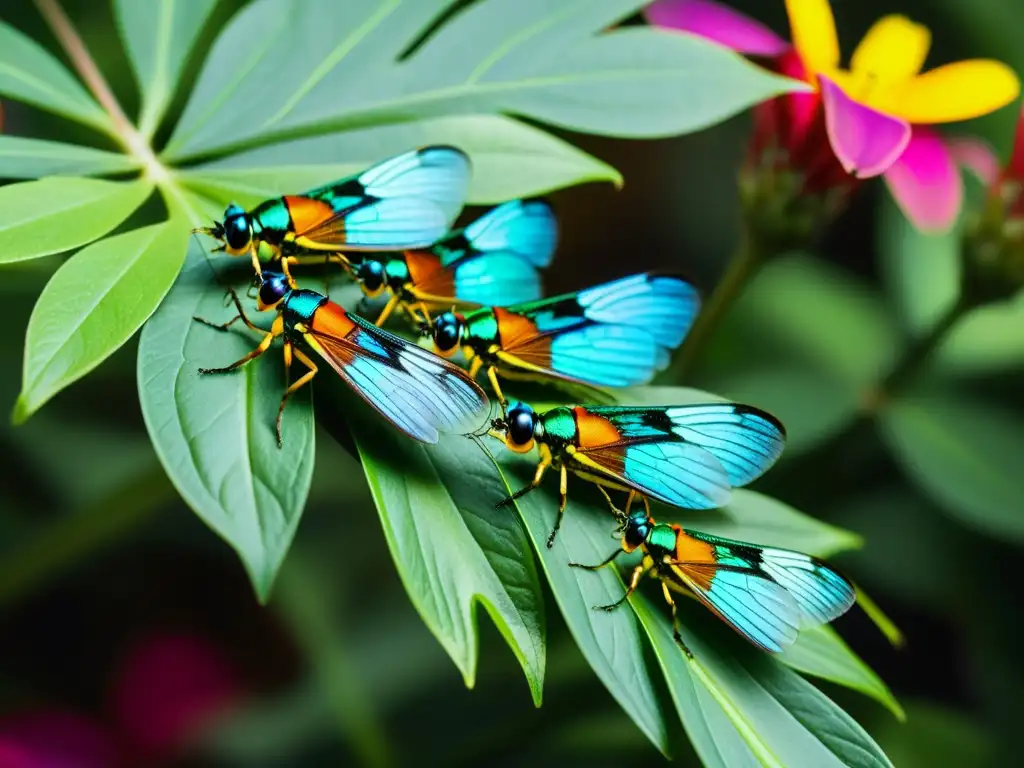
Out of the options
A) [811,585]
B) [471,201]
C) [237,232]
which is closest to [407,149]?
[471,201]

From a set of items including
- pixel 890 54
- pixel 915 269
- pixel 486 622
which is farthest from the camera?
pixel 915 269

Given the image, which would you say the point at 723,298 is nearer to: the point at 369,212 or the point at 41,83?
the point at 369,212

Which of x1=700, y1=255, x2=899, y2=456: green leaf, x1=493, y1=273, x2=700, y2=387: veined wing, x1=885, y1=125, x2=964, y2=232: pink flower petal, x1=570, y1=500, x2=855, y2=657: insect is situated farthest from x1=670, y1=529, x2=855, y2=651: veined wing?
x1=700, y1=255, x2=899, y2=456: green leaf

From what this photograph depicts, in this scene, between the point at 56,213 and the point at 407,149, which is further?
the point at 407,149

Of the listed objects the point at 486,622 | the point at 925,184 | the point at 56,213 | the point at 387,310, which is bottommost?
the point at 486,622

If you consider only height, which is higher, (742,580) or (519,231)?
(519,231)

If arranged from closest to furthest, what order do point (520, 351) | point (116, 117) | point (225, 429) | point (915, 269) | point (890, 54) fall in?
point (225, 429), point (520, 351), point (116, 117), point (890, 54), point (915, 269)

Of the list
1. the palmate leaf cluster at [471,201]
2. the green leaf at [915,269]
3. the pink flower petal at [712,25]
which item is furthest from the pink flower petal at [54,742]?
the green leaf at [915,269]

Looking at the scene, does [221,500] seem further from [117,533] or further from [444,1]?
[117,533]
